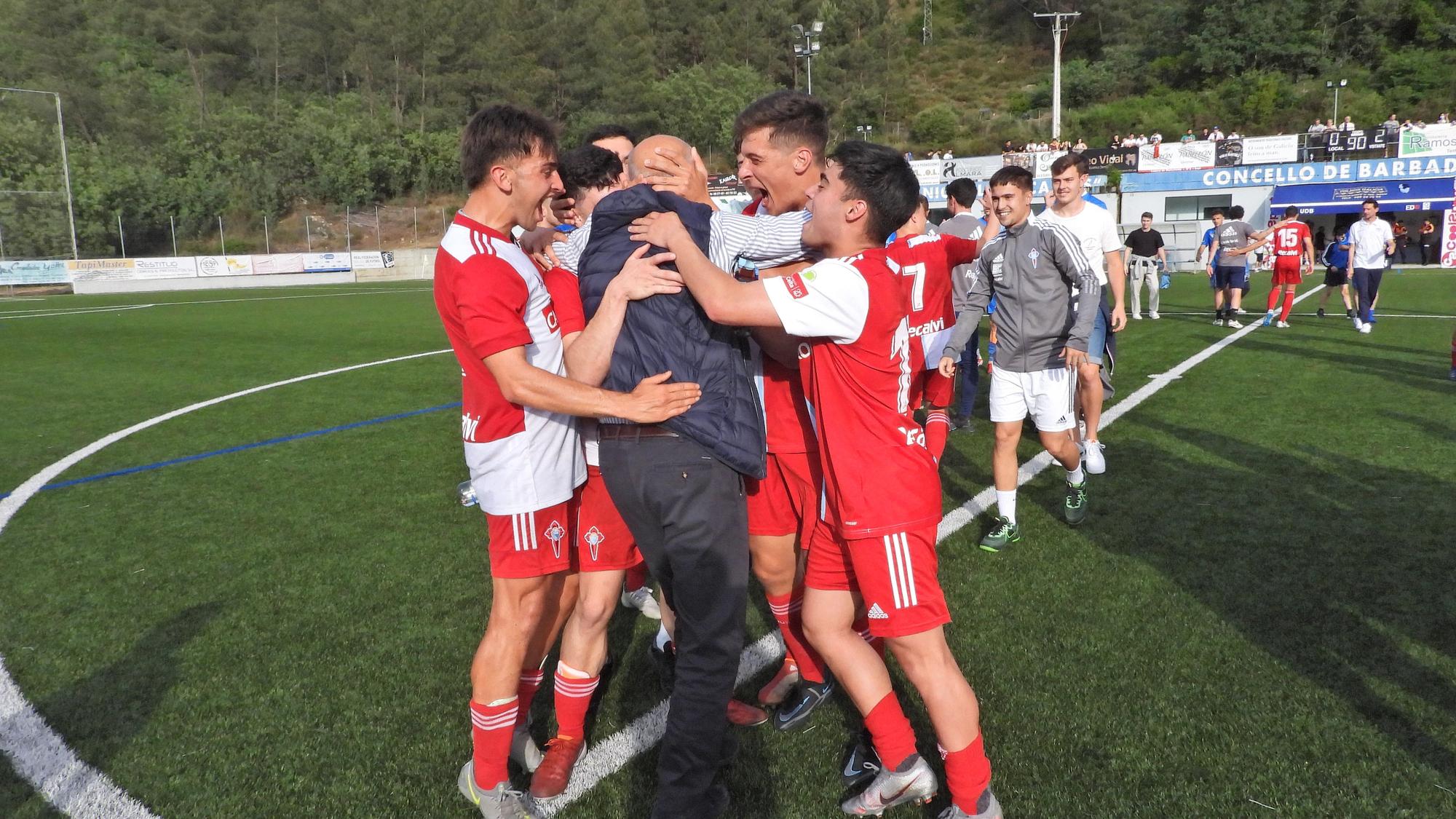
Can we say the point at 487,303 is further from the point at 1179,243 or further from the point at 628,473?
the point at 1179,243

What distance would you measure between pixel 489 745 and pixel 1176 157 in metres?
42.1

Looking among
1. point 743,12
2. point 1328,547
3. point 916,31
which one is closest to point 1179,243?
point 1328,547

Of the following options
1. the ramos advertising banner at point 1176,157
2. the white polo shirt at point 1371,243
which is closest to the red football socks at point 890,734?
the white polo shirt at point 1371,243

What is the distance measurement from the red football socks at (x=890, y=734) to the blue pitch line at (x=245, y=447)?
21.5ft

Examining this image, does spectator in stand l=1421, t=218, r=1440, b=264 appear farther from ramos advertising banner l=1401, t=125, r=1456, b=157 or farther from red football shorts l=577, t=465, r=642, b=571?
red football shorts l=577, t=465, r=642, b=571

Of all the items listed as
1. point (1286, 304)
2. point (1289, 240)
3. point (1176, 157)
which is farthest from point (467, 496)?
point (1176, 157)

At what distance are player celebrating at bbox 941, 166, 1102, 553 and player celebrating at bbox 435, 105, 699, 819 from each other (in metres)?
3.02

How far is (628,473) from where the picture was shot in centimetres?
256

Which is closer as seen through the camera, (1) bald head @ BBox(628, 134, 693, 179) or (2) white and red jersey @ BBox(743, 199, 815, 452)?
(1) bald head @ BBox(628, 134, 693, 179)

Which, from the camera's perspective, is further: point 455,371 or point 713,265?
point 455,371

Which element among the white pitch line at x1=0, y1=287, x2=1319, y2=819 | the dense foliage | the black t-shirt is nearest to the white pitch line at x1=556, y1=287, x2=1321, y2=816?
the white pitch line at x1=0, y1=287, x2=1319, y2=819

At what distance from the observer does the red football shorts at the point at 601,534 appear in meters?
3.00

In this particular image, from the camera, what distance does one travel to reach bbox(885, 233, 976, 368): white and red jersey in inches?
114

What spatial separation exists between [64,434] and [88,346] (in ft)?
24.9
